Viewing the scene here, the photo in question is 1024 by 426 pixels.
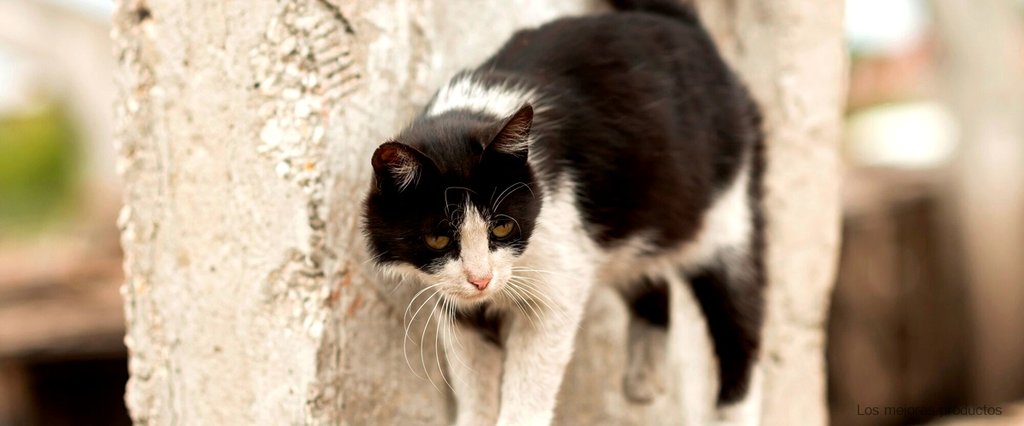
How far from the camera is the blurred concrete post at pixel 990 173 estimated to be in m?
7.72

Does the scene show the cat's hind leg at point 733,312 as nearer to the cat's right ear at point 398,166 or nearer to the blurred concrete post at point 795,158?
the blurred concrete post at point 795,158

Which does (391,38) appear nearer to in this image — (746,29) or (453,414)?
(453,414)

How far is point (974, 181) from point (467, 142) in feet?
22.0

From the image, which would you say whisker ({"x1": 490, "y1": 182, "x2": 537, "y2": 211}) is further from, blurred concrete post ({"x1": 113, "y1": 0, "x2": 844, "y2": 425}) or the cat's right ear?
blurred concrete post ({"x1": 113, "y1": 0, "x2": 844, "y2": 425})

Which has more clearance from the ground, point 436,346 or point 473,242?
point 473,242

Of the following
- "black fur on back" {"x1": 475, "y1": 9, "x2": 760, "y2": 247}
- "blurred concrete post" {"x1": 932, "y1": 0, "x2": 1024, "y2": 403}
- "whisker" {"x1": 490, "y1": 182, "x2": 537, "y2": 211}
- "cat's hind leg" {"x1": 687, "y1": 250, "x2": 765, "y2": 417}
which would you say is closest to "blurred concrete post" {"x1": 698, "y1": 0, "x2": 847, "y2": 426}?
"cat's hind leg" {"x1": 687, "y1": 250, "x2": 765, "y2": 417}

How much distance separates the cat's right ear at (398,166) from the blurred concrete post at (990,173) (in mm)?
6550

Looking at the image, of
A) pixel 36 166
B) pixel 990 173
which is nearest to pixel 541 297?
pixel 990 173

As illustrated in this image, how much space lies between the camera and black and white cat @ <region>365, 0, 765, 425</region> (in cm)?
215

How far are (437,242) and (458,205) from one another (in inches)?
3.6

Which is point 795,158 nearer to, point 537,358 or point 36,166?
point 537,358

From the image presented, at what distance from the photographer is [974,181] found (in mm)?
7863

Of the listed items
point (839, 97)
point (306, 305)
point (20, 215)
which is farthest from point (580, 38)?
point (20, 215)

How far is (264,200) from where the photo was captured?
2348 mm
